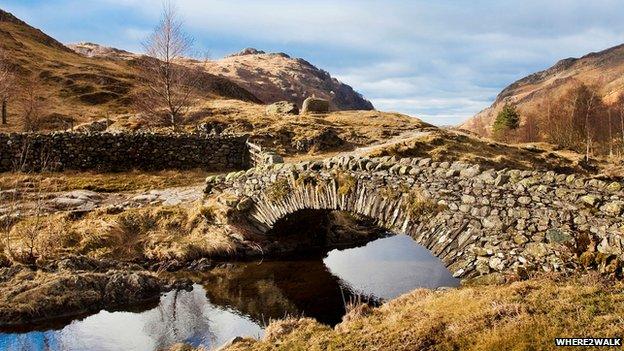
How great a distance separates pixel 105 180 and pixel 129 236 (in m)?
8.37

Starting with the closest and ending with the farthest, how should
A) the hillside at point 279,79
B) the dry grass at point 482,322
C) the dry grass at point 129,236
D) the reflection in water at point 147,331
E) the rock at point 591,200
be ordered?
the dry grass at point 482,322 → the rock at point 591,200 → the reflection in water at point 147,331 → the dry grass at point 129,236 → the hillside at point 279,79

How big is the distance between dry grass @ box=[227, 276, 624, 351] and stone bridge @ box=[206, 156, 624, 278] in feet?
2.45

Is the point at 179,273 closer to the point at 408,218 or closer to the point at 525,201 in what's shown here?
the point at 408,218

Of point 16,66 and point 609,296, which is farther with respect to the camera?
point 16,66

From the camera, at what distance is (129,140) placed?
2802 cm

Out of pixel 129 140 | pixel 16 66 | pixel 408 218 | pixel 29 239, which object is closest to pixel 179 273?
pixel 29 239

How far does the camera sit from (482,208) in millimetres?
11156

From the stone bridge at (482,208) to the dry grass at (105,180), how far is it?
11.7 meters

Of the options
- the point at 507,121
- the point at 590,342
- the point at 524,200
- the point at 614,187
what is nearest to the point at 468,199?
the point at 524,200

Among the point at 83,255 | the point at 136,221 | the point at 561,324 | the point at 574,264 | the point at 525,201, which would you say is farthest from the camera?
the point at 136,221

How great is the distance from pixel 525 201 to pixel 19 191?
20.7 metres

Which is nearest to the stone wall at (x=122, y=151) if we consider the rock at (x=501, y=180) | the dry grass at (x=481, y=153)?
the dry grass at (x=481, y=153)

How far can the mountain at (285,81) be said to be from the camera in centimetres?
14550

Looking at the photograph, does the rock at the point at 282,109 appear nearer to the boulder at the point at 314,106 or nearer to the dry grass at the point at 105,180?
the boulder at the point at 314,106
